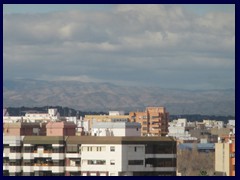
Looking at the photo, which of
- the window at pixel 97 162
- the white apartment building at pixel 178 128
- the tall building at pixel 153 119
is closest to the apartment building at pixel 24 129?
the window at pixel 97 162

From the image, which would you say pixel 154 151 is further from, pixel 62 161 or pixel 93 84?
pixel 93 84

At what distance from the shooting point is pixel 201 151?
1444 centimetres

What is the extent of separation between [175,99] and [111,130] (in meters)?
13.6

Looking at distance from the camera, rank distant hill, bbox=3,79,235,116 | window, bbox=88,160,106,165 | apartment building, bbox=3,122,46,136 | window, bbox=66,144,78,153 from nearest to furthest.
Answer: window, bbox=88,160,106,165, window, bbox=66,144,78,153, apartment building, bbox=3,122,46,136, distant hill, bbox=3,79,235,116

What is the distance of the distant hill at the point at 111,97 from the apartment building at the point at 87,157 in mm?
13279

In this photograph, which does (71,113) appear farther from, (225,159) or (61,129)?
(225,159)

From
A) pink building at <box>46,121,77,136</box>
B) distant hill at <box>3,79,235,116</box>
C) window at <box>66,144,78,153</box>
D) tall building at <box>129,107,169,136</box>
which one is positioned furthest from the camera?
distant hill at <box>3,79,235,116</box>

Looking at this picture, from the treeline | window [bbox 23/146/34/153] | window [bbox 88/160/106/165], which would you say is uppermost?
the treeline

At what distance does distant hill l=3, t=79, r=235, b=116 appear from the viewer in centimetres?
2586

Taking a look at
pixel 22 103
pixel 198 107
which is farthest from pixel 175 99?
pixel 22 103

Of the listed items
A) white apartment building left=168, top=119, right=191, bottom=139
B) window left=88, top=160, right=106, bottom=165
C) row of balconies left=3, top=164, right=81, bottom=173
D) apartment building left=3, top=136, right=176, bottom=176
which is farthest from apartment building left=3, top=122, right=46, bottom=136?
white apartment building left=168, top=119, right=191, bottom=139

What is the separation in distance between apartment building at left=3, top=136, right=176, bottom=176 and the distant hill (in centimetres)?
1328

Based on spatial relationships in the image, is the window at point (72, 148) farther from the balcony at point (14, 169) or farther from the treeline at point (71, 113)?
the treeline at point (71, 113)

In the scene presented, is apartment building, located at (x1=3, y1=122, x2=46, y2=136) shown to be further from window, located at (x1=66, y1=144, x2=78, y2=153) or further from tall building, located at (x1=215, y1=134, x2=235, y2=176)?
tall building, located at (x1=215, y1=134, x2=235, y2=176)
